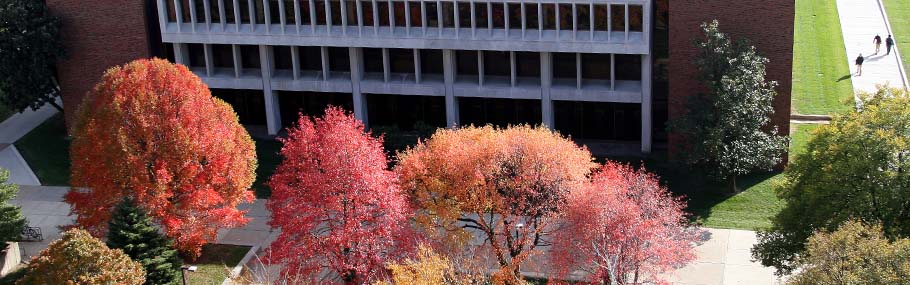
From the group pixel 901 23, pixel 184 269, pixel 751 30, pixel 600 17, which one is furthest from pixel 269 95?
pixel 901 23

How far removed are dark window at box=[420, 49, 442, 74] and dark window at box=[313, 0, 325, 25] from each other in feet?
18.3

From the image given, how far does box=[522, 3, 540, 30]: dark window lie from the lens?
59438mm

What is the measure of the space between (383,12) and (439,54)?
13.3 feet

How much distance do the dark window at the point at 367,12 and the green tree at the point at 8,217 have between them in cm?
1963

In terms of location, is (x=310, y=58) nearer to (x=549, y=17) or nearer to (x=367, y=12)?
(x=367, y=12)

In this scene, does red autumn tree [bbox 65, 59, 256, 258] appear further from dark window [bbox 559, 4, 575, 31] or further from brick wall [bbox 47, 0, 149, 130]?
dark window [bbox 559, 4, 575, 31]

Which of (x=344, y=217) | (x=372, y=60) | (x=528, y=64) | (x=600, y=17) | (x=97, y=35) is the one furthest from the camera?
(x=97, y=35)

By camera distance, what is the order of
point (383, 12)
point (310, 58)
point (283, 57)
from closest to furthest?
point (383, 12)
point (310, 58)
point (283, 57)

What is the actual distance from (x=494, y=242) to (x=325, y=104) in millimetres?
22988

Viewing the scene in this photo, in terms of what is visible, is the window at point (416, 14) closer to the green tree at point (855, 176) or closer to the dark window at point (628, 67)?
the dark window at point (628, 67)

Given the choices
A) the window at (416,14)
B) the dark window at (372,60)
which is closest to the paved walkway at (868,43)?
the window at (416,14)

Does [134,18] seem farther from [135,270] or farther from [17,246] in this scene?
[135,270]

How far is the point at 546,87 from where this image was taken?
6144 centimetres

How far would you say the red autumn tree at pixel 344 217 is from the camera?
1779 inches
